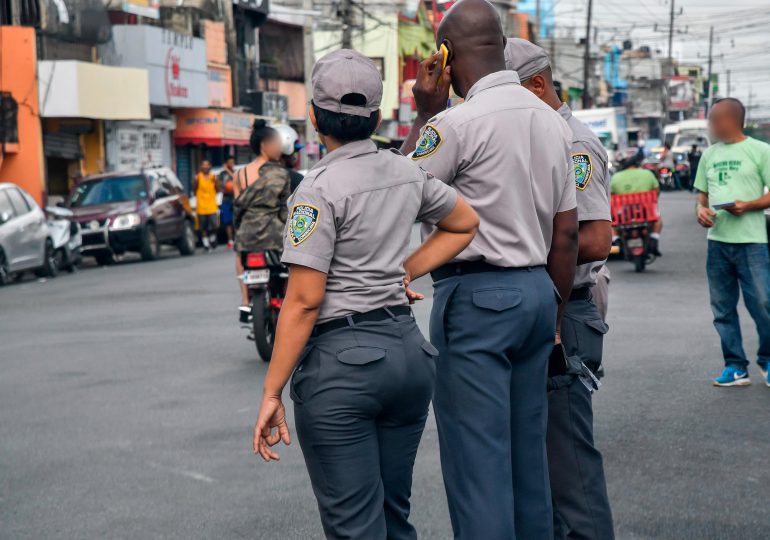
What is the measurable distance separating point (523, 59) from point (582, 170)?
459 mm

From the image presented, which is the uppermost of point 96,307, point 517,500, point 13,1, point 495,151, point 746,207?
point 13,1

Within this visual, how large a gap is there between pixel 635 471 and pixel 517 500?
233cm

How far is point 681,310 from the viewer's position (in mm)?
13594

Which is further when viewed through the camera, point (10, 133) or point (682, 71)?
point (682, 71)

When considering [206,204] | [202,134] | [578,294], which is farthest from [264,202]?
[202,134]

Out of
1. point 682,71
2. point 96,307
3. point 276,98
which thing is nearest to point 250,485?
point 96,307

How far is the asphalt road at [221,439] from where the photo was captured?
18.8 ft

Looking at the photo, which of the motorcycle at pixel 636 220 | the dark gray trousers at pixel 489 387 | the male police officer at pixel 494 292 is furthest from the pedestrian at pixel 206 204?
the dark gray trousers at pixel 489 387

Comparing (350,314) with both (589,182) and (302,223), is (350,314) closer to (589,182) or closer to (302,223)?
(302,223)

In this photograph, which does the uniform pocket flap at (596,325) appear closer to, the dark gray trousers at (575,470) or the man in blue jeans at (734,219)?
the dark gray trousers at (575,470)

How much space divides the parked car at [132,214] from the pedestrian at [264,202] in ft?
49.4

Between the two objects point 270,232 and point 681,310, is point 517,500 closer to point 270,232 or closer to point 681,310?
point 270,232

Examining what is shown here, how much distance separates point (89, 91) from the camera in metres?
31.5

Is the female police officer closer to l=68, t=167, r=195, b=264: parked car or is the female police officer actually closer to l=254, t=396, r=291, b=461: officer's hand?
l=254, t=396, r=291, b=461: officer's hand
